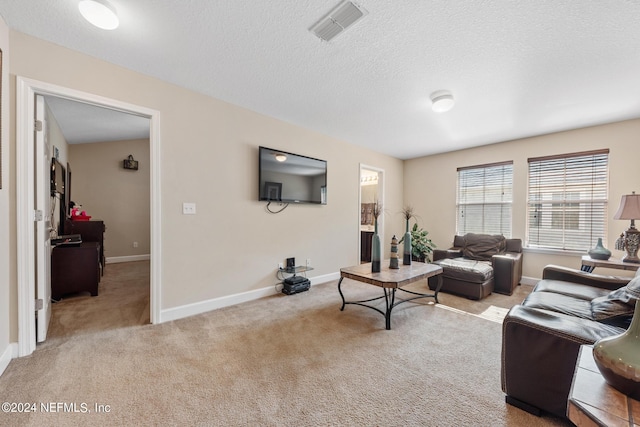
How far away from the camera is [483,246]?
407 cm

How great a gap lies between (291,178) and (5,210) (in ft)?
8.45

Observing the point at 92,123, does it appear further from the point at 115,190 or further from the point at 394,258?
the point at 394,258

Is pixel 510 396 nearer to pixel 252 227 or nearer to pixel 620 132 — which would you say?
pixel 252 227

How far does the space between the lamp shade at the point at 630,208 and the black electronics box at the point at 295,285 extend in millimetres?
3741

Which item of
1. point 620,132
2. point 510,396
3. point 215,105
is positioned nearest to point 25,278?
point 215,105

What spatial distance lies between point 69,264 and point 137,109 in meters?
2.24

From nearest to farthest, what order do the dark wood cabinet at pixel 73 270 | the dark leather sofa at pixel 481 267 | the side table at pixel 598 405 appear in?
the side table at pixel 598 405 → the dark wood cabinet at pixel 73 270 → the dark leather sofa at pixel 481 267

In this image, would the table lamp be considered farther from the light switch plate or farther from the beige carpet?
the light switch plate

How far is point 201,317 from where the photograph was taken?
8.82 feet

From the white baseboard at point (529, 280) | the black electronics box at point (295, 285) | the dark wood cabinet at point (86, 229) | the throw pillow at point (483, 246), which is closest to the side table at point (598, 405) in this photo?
the black electronics box at point (295, 285)

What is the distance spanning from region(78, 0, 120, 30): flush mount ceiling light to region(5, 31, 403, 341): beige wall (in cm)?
69

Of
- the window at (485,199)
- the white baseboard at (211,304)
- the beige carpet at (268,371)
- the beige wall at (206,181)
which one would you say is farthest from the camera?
the window at (485,199)

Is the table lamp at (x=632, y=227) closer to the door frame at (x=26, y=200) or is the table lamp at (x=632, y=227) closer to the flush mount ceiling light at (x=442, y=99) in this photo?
the flush mount ceiling light at (x=442, y=99)

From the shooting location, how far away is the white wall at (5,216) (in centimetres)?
175
